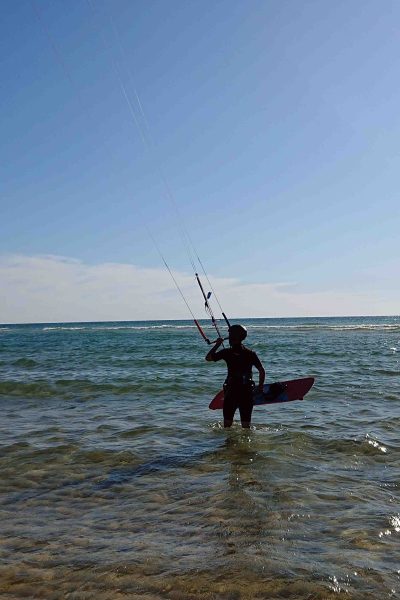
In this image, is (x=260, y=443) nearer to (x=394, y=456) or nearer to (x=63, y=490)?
(x=394, y=456)

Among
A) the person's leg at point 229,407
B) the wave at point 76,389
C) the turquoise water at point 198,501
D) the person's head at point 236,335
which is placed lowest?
the turquoise water at point 198,501

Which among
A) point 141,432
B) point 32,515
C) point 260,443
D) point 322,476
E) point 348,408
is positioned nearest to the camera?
point 32,515

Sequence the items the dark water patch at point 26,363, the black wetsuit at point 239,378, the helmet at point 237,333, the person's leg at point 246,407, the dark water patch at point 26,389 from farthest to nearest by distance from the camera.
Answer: the dark water patch at point 26,363 → the dark water patch at point 26,389 → the person's leg at point 246,407 → the black wetsuit at point 239,378 → the helmet at point 237,333

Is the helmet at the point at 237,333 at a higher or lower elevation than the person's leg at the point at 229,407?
higher

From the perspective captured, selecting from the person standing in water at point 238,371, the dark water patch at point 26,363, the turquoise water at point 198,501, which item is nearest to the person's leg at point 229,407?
the person standing in water at point 238,371

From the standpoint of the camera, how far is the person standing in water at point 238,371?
9.68 m

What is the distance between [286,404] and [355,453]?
491 cm

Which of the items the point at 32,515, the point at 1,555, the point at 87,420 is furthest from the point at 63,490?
the point at 87,420

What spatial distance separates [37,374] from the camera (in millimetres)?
20453

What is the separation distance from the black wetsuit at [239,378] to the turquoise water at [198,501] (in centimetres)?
60

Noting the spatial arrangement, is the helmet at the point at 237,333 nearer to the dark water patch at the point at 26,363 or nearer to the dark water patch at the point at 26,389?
the dark water patch at the point at 26,389

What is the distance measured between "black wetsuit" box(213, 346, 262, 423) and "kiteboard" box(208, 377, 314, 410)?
1645 mm

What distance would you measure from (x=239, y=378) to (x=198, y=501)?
12.4 ft

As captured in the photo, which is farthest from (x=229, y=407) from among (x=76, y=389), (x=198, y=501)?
(x=76, y=389)
